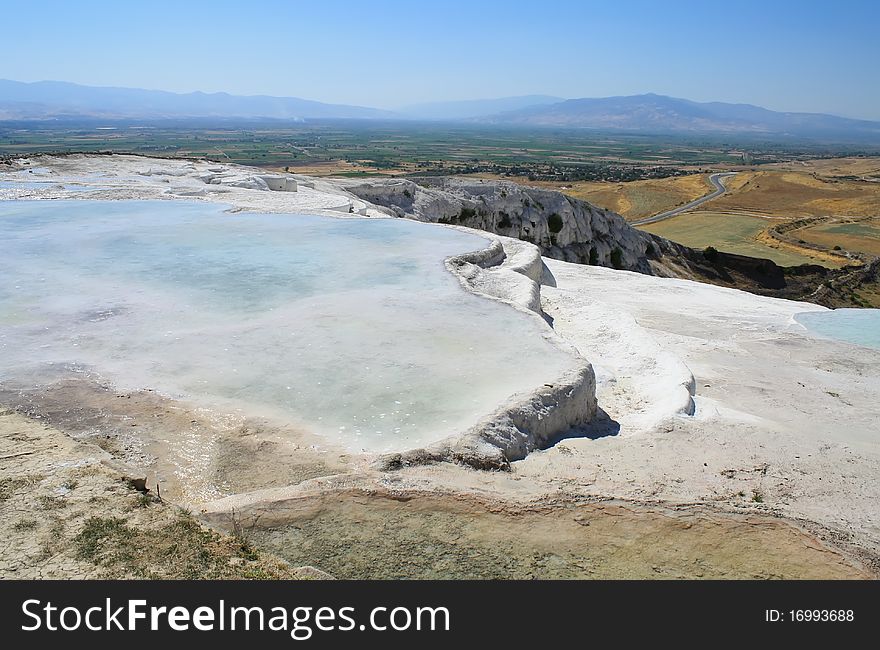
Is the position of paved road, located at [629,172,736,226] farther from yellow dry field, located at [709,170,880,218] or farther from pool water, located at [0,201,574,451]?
pool water, located at [0,201,574,451]

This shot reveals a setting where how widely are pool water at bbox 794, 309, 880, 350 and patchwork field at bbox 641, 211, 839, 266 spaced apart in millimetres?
34252

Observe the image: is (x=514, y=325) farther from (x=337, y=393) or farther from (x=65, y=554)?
(x=65, y=554)

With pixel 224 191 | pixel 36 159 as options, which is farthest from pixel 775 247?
pixel 36 159

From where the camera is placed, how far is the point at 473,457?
19.8 feet

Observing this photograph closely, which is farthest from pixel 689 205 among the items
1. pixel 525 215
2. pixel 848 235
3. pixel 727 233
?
pixel 525 215

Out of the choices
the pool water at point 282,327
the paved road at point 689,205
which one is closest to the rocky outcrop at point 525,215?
the pool water at point 282,327

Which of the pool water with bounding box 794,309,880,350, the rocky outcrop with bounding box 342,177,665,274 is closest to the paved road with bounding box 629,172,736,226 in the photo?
the rocky outcrop with bounding box 342,177,665,274

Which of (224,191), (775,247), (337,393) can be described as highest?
(224,191)

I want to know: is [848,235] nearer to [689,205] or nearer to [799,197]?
[689,205]

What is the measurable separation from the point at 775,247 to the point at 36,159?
50933mm

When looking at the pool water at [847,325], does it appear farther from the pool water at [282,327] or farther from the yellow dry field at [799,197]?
the yellow dry field at [799,197]

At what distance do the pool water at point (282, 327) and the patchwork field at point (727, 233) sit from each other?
44.3m

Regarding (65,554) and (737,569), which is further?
(737,569)

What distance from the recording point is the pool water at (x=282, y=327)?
6.98 metres
